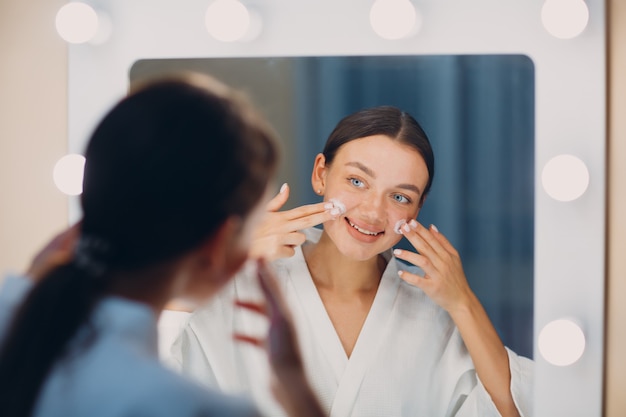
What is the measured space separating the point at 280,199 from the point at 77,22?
1.39 ft

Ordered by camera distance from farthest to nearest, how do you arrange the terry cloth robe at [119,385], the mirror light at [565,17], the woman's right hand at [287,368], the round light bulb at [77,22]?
the round light bulb at [77,22] → the mirror light at [565,17] → the woman's right hand at [287,368] → the terry cloth robe at [119,385]

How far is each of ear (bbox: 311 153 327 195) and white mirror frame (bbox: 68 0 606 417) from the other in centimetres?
16

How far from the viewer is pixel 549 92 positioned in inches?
43.3

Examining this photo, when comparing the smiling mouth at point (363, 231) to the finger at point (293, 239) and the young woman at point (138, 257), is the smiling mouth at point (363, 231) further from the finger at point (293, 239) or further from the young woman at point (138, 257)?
the young woman at point (138, 257)

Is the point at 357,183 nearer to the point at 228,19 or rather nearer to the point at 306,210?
the point at 306,210

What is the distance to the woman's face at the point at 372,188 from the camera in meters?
1.10

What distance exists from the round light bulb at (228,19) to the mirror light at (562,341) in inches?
25.0

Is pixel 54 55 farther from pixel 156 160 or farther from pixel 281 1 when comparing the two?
pixel 156 160

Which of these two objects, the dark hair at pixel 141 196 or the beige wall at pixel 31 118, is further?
the beige wall at pixel 31 118

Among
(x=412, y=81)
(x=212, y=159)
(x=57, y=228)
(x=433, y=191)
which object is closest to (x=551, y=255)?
(x=433, y=191)

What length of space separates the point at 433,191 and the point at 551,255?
198 millimetres

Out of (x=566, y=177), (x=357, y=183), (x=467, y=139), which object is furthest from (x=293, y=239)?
(x=566, y=177)

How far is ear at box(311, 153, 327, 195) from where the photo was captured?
3.70 feet

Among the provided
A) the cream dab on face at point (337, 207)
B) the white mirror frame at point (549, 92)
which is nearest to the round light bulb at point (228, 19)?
the white mirror frame at point (549, 92)
